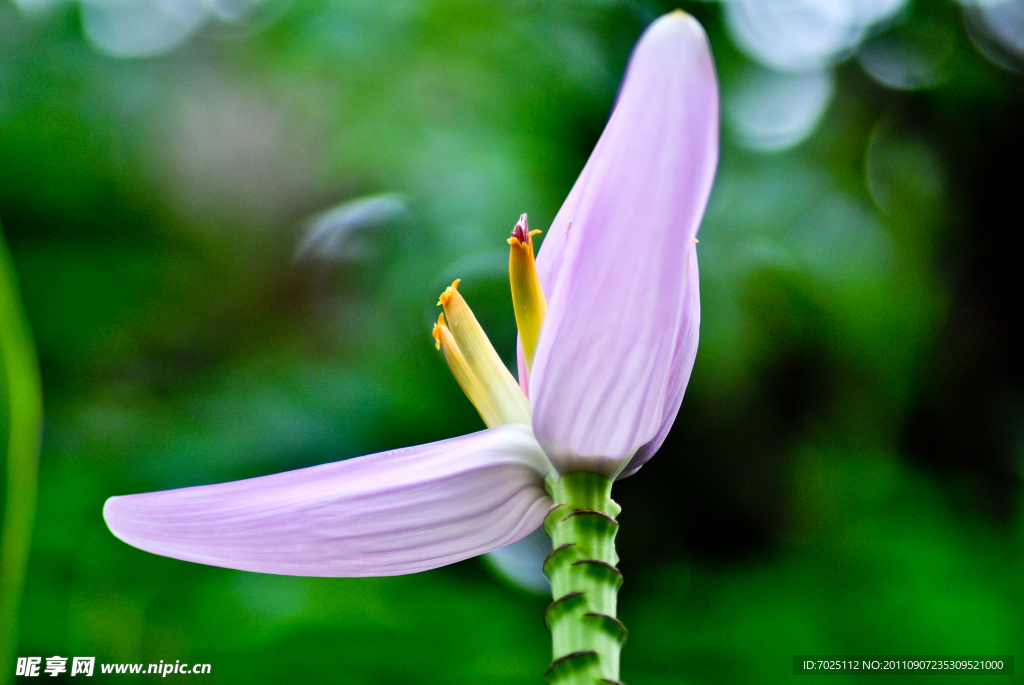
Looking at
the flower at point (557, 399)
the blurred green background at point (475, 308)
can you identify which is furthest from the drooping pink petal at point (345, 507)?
the blurred green background at point (475, 308)

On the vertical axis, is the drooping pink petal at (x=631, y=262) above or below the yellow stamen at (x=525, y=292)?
below

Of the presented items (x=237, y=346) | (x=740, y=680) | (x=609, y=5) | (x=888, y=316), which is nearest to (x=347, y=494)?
(x=740, y=680)

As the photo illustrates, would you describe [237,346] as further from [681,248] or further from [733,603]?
[681,248]

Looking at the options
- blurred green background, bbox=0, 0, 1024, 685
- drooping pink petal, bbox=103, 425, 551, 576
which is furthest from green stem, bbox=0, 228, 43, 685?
blurred green background, bbox=0, 0, 1024, 685

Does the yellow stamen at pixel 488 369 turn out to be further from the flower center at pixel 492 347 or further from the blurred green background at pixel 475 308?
the blurred green background at pixel 475 308

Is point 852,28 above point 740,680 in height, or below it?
above

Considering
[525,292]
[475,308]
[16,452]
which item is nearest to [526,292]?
[525,292]

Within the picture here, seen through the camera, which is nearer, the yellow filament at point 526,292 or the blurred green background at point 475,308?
the yellow filament at point 526,292
